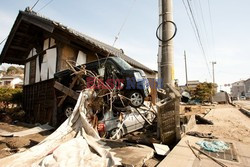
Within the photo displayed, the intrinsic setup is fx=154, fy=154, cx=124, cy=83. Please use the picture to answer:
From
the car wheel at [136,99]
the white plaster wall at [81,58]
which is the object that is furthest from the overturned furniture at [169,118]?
the white plaster wall at [81,58]

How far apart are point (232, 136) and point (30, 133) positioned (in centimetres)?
807

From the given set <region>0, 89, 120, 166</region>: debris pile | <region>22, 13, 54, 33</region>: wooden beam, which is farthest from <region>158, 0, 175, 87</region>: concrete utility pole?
<region>22, 13, 54, 33</region>: wooden beam

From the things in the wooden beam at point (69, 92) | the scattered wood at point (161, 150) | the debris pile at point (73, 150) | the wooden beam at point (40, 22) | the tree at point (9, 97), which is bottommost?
the scattered wood at point (161, 150)

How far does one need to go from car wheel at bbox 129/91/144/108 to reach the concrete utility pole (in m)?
1.10

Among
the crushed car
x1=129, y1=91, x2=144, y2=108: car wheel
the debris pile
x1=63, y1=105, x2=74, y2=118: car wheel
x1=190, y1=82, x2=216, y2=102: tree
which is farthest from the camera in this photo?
x1=190, y1=82, x2=216, y2=102: tree

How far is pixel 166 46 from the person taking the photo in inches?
195

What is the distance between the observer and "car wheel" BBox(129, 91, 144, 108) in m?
5.61

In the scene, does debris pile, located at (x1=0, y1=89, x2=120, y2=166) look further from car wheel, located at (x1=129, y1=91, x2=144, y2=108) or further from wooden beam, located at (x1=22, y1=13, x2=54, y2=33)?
wooden beam, located at (x1=22, y1=13, x2=54, y2=33)

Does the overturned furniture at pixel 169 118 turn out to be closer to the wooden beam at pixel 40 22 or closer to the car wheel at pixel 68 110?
the car wheel at pixel 68 110

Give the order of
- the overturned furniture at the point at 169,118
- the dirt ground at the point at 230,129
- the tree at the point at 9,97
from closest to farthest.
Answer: the overturned furniture at the point at 169,118 → the dirt ground at the point at 230,129 → the tree at the point at 9,97

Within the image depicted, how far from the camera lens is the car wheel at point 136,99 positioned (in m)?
5.61

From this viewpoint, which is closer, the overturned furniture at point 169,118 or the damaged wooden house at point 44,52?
the overturned furniture at point 169,118

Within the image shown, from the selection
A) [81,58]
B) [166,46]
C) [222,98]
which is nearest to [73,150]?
[166,46]

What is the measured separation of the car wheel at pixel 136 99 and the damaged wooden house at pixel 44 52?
3.65m
